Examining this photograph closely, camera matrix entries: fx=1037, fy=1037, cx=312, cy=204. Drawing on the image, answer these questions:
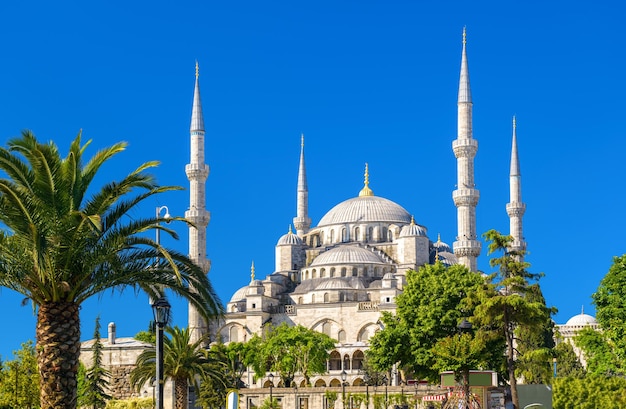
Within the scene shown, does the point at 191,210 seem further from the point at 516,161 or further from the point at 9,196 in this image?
the point at 9,196

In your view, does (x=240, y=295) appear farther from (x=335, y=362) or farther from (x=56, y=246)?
(x=56, y=246)

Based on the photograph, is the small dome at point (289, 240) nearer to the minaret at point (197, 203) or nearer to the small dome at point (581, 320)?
the minaret at point (197, 203)

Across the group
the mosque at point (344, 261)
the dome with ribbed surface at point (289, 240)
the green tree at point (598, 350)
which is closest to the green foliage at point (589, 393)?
the green tree at point (598, 350)

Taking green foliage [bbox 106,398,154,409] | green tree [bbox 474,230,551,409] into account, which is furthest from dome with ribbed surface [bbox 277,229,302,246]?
green tree [bbox 474,230,551,409]

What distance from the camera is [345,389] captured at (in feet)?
142

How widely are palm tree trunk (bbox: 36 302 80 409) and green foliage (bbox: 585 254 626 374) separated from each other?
27.9 meters

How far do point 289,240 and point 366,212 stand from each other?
20.7ft

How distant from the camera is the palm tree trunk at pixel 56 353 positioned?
15.8 m

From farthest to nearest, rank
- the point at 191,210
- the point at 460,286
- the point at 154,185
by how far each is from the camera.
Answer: the point at 191,210 → the point at 460,286 → the point at 154,185

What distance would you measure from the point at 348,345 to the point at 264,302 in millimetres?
7778

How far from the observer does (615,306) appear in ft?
133

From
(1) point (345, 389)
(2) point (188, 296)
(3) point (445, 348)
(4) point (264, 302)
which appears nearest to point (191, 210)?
(4) point (264, 302)

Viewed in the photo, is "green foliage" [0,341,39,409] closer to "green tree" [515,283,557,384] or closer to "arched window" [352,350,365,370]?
"green tree" [515,283,557,384]

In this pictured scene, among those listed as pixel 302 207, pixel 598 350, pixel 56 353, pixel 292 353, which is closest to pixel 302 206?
pixel 302 207
